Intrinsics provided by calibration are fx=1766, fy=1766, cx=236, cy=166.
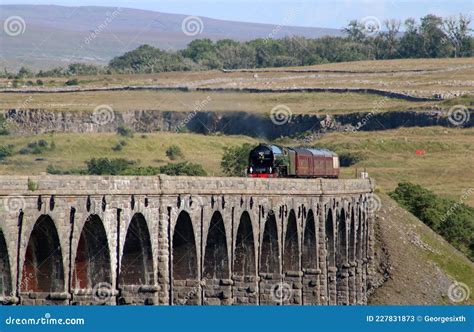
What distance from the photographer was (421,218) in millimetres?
101625

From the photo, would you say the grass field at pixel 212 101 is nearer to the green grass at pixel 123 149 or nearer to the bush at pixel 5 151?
the green grass at pixel 123 149

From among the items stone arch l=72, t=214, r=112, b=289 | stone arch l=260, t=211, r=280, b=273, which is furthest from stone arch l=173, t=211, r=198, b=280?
stone arch l=260, t=211, r=280, b=273

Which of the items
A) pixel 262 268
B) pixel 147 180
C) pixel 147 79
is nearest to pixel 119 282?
pixel 147 180

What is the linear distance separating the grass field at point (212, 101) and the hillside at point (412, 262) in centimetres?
2387

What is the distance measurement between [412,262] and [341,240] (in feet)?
33.0

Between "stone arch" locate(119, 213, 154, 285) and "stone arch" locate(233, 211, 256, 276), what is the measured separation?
11.2 meters

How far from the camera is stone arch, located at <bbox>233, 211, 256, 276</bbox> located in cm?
6294

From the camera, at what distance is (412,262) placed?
8919 cm

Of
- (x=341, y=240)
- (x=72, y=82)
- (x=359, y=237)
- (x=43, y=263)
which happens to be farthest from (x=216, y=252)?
(x=72, y=82)

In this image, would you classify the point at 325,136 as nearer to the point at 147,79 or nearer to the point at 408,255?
the point at 147,79

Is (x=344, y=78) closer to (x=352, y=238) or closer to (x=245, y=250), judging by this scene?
(x=352, y=238)

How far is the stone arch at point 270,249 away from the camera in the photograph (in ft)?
217

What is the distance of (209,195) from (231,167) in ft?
167

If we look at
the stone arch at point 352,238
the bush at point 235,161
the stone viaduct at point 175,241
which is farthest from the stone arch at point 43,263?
the bush at point 235,161
